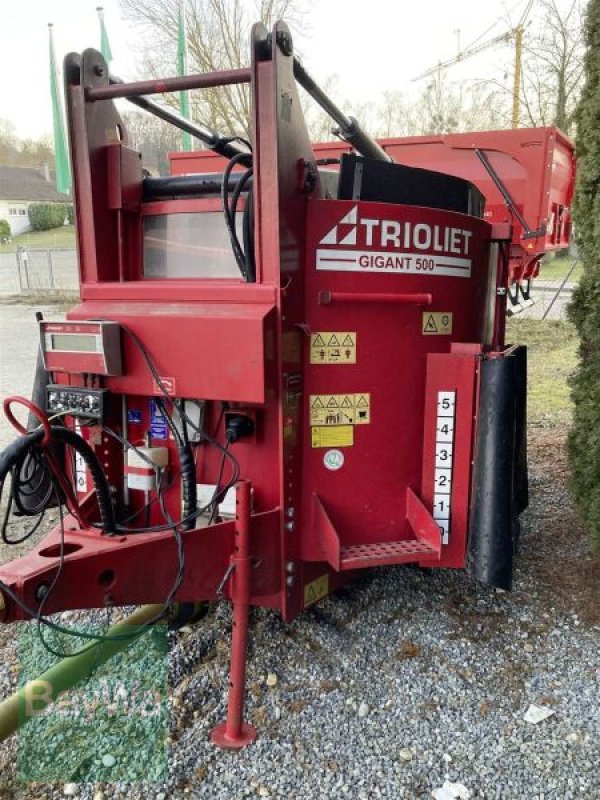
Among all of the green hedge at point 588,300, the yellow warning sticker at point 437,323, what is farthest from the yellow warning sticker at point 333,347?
the green hedge at point 588,300

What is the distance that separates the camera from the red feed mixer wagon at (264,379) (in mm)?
2316

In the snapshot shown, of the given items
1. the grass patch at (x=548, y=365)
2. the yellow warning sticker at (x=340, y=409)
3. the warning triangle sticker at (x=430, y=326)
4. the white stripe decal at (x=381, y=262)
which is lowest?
the grass patch at (x=548, y=365)

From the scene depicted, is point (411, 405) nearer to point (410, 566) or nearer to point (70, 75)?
point (410, 566)

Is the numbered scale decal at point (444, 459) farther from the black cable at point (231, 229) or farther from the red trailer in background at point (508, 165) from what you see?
the red trailer in background at point (508, 165)

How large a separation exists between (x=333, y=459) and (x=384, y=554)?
43cm

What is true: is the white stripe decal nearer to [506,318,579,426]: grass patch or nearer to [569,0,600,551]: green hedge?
[569,0,600,551]: green hedge

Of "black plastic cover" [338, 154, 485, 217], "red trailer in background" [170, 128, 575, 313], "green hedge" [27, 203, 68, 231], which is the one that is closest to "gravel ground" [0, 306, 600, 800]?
"black plastic cover" [338, 154, 485, 217]

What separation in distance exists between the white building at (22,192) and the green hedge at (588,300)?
4518 cm

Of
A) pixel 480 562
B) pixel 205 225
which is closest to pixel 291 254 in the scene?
pixel 205 225

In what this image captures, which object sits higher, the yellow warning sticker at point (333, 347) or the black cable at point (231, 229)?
the black cable at point (231, 229)

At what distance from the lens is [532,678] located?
2684 millimetres

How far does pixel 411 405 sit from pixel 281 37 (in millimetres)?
1453

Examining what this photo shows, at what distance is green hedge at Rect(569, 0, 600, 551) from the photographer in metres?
3.07

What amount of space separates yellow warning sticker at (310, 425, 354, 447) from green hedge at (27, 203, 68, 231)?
127 ft
